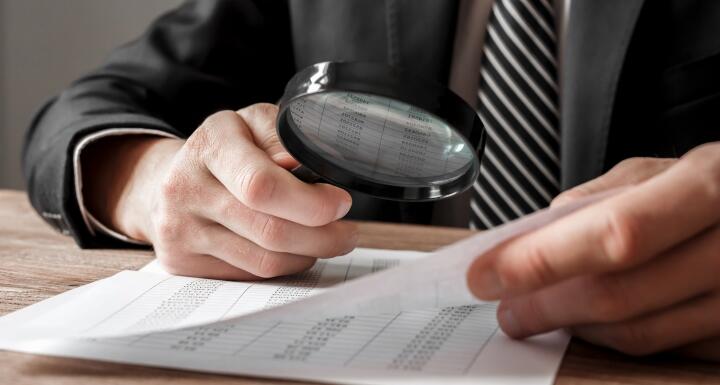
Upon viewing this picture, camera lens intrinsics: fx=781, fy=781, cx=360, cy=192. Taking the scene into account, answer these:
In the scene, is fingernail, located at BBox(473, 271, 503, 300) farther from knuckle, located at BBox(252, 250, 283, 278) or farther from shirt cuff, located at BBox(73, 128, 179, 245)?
shirt cuff, located at BBox(73, 128, 179, 245)

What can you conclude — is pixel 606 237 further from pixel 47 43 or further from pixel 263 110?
pixel 47 43

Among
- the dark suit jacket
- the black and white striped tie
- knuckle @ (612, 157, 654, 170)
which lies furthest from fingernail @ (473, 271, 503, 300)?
the black and white striped tie

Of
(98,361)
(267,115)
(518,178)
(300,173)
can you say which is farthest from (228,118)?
(518,178)

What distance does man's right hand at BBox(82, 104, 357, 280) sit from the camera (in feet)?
2.89

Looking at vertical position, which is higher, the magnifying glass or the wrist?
the magnifying glass

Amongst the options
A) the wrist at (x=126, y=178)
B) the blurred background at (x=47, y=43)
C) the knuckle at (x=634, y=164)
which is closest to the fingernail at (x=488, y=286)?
the knuckle at (x=634, y=164)

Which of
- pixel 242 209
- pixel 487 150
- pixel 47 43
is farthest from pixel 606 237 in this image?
pixel 47 43

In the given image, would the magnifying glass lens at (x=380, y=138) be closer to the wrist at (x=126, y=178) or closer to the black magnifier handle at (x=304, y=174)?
the black magnifier handle at (x=304, y=174)

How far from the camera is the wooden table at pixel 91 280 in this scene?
647 millimetres

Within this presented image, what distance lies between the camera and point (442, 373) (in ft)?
2.16

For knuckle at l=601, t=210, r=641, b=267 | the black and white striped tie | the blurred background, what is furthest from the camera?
the blurred background

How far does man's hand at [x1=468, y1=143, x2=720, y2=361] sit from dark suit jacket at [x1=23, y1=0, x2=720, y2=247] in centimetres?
80

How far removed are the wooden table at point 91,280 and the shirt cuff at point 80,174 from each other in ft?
0.14

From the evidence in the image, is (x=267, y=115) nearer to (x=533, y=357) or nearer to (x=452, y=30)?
(x=533, y=357)
